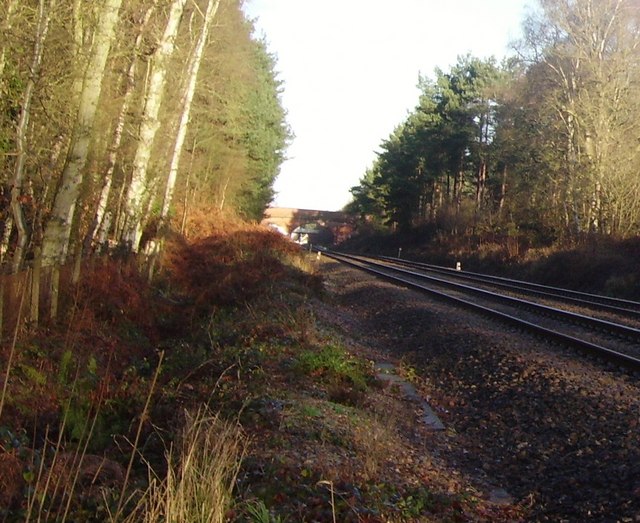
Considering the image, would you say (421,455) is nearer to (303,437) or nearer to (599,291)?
(303,437)

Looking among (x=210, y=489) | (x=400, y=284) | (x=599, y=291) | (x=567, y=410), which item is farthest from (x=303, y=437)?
(x=599, y=291)

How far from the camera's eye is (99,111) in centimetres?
1470

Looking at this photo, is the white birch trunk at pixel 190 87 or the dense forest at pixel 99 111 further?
the white birch trunk at pixel 190 87

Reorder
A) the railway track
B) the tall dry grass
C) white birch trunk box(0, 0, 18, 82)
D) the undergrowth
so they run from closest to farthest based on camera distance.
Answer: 1. the tall dry grass
2. the undergrowth
3. white birch trunk box(0, 0, 18, 82)
4. the railway track

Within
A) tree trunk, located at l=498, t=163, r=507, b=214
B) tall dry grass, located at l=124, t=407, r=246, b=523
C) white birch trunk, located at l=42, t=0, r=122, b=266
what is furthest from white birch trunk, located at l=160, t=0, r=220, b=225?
tree trunk, located at l=498, t=163, r=507, b=214

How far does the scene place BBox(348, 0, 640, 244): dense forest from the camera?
96.6 ft

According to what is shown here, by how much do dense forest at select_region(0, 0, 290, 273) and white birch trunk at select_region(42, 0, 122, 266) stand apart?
0.05 feet

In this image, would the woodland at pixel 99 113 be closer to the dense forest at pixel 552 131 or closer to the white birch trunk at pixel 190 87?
the white birch trunk at pixel 190 87

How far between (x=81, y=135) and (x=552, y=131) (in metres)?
28.3

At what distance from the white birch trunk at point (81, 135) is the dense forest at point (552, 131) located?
24063 millimetres

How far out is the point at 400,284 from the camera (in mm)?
24312

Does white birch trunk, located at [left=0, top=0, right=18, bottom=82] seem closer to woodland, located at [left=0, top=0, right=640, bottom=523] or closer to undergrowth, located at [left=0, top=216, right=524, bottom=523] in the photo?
woodland, located at [left=0, top=0, right=640, bottom=523]

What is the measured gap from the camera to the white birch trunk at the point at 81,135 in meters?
10.5

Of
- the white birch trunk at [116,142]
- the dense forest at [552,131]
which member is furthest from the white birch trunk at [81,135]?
the dense forest at [552,131]
